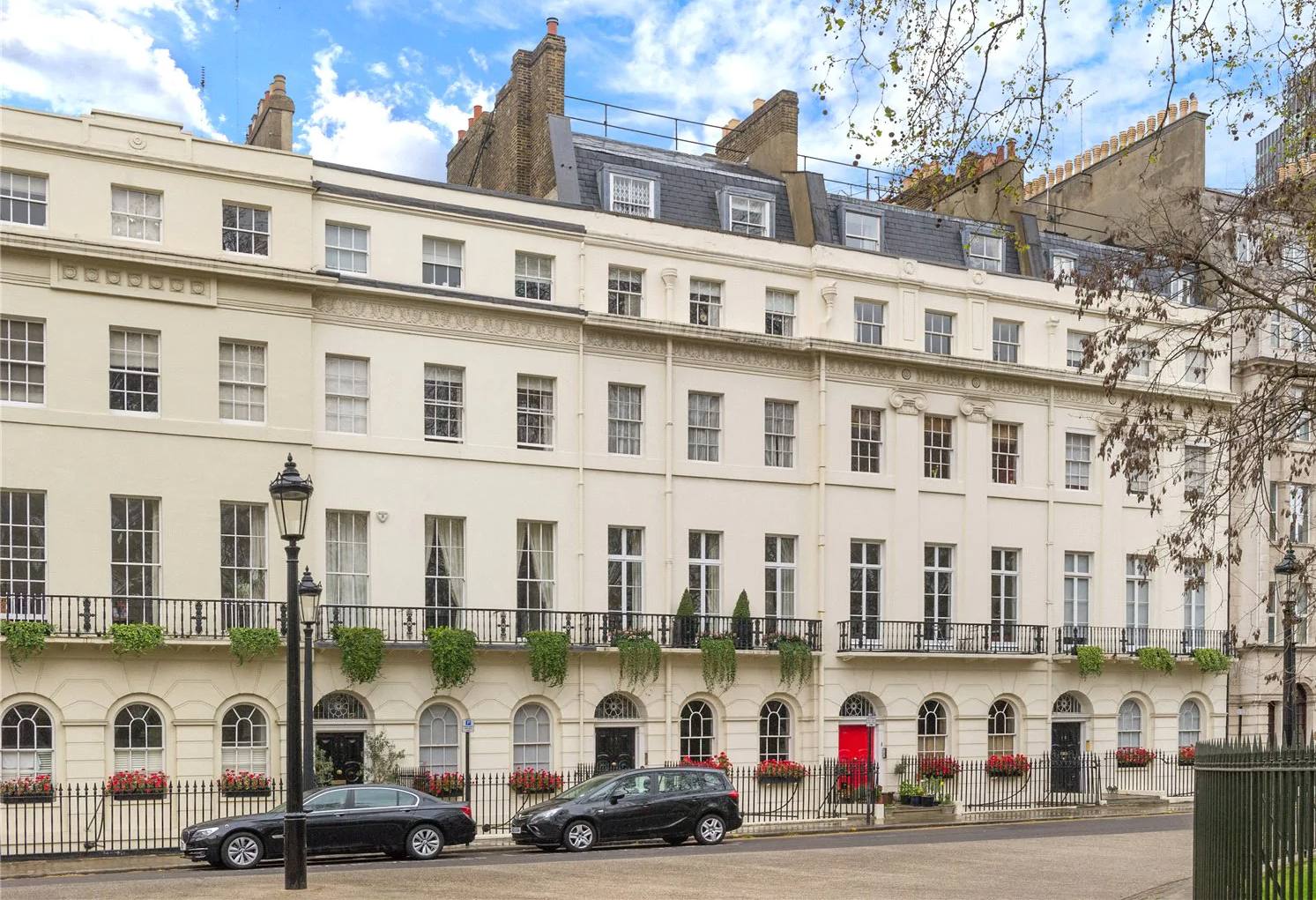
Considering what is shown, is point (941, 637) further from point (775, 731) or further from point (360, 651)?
point (360, 651)

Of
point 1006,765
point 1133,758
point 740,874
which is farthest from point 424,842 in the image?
point 1133,758

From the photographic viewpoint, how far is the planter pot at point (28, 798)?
27.8m

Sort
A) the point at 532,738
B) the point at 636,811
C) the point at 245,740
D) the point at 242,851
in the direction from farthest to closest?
the point at 532,738, the point at 245,740, the point at 636,811, the point at 242,851

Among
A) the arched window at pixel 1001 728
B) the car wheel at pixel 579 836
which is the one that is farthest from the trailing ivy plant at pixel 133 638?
the arched window at pixel 1001 728

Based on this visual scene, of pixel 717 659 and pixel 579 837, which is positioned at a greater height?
pixel 717 659

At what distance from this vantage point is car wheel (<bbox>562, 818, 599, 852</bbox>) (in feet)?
84.3

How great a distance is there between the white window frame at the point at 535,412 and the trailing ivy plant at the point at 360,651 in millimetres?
5785

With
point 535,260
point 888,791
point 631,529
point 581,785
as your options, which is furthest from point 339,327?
point 888,791

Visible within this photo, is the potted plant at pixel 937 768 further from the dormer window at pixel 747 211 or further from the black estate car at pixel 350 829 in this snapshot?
the black estate car at pixel 350 829

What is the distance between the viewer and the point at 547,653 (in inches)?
→ 1302

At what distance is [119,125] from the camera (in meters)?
30.4

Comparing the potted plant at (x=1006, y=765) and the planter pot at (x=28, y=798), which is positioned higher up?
the planter pot at (x=28, y=798)

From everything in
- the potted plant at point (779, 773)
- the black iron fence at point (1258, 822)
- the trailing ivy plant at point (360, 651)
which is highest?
the black iron fence at point (1258, 822)

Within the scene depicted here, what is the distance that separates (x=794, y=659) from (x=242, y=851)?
16319 mm
